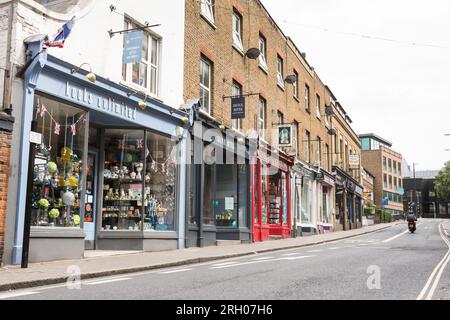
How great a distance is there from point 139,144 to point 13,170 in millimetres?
4982

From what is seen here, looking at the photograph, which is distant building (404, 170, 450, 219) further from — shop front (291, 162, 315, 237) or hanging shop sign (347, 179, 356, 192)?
shop front (291, 162, 315, 237)

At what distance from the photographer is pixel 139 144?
14.8 m

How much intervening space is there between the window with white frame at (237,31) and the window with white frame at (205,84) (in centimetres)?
274

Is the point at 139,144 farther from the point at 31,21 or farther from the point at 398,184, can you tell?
the point at 398,184

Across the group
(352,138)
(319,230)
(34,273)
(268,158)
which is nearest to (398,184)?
(352,138)

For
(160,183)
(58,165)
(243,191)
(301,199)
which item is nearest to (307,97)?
(301,199)

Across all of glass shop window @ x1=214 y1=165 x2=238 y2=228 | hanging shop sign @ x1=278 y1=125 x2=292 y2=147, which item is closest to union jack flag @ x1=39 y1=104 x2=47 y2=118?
glass shop window @ x1=214 y1=165 x2=238 y2=228

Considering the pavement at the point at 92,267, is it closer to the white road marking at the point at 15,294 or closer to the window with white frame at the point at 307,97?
the white road marking at the point at 15,294

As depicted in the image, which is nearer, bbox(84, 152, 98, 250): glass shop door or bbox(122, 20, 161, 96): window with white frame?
bbox(84, 152, 98, 250): glass shop door

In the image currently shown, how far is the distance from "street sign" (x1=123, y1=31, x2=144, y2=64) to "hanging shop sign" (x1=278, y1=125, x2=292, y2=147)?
41.2ft

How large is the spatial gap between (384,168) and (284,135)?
219 feet

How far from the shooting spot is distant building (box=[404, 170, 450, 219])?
112 m

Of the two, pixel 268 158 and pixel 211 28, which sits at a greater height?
pixel 211 28

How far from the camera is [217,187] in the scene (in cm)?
1981
